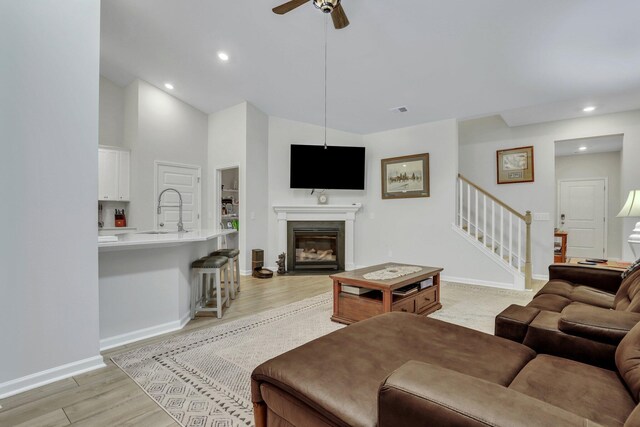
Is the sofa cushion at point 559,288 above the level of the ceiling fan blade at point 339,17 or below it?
below

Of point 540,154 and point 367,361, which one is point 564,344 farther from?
point 540,154

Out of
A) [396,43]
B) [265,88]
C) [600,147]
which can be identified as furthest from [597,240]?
[265,88]

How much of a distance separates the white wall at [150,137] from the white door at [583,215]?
846cm

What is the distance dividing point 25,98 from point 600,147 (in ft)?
29.4

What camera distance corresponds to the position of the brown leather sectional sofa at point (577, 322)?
1436 mm

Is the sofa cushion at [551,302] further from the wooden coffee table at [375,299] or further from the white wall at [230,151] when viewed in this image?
the white wall at [230,151]

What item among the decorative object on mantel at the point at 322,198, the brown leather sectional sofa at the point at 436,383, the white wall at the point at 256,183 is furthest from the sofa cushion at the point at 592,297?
the white wall at the point at 256,183

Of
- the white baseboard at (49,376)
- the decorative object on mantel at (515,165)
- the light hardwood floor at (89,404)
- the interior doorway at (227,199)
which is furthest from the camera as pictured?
the interior doorway at (227,199)

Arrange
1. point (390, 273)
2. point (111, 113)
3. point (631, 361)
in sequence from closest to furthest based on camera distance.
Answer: point (631, 361), point (390, 273), point (111, 113)

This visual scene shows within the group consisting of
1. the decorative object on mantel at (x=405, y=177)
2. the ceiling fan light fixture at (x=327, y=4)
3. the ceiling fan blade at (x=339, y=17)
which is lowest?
the decorative object on mantel at (x=405, y=177)

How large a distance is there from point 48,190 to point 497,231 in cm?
580

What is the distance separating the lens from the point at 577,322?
1.50m

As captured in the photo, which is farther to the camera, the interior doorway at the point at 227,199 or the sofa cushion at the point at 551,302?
the interior doorway at the point at 227,199

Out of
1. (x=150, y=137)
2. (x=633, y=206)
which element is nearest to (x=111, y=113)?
(x=150, y=137)
